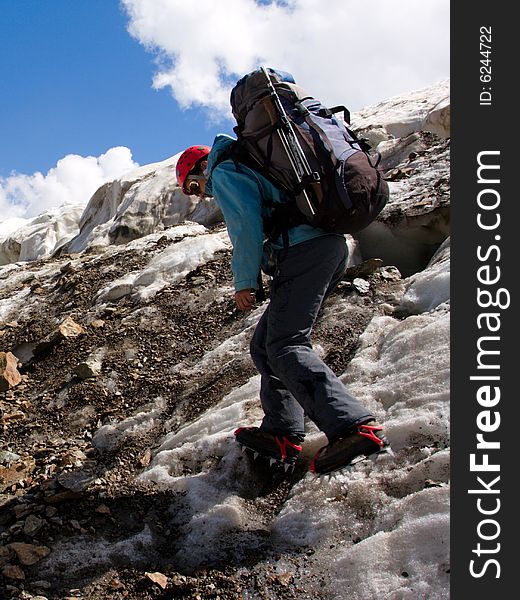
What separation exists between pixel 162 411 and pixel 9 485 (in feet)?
5.94

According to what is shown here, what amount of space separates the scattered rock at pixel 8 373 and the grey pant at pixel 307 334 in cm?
469

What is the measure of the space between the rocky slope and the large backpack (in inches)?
71.6

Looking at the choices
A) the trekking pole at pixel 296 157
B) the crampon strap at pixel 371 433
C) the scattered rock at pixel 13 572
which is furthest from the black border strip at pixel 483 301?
the scattered rock at pixel 13 572

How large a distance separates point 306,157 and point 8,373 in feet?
18.7

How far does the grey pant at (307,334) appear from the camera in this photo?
4.50 metres

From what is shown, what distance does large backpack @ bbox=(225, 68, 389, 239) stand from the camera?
4477mm

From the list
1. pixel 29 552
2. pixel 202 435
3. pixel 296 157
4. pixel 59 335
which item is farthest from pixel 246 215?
pixel 59 335

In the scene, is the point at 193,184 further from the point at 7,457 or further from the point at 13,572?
the point at 7,457

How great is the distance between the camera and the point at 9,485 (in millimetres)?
5777

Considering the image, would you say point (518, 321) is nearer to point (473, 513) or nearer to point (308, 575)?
point (473, 513)

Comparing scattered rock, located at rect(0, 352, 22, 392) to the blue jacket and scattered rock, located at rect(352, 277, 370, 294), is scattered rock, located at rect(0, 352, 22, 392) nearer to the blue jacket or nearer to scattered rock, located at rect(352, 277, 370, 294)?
scattered rock, located at rect(352, 277, 370, 294)

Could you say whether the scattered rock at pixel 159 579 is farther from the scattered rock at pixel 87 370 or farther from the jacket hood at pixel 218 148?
the scattered rock at pixel 87 370

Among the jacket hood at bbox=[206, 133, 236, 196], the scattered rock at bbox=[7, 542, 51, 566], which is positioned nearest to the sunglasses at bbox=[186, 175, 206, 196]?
the jacket hood at bbox=[206, 133, 236, 196]

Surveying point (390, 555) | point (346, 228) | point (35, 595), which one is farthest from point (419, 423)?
point (35, 595)
